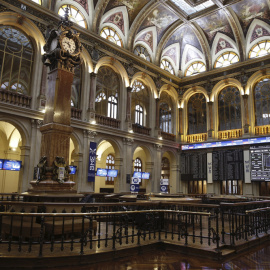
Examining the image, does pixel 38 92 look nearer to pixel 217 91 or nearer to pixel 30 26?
pixel 30 26

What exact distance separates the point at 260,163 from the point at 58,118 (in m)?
15.7

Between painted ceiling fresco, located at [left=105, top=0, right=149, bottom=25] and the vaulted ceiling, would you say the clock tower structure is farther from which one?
painted ceiling fresco, located at [left=105, top=0, right=149, bottom=25]

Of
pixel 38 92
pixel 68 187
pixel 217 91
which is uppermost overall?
pixel 217 91

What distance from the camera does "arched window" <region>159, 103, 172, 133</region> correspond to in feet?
76.0

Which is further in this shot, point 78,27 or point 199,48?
point 199,48

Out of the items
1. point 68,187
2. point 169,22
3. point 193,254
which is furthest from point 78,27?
point 193,254

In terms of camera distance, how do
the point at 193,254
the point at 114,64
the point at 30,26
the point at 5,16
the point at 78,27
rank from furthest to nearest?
the point at 114,64
the point at 78,27
the point at 30,26
the point at 5,16
the point at 193,254

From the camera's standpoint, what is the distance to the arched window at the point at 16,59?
13812mm

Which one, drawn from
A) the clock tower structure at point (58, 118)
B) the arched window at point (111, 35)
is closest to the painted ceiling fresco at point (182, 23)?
the arched window at point (111, 35)

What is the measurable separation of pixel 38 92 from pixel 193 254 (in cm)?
1157

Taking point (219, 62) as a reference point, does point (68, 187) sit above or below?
below

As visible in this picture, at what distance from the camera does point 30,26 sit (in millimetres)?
14375

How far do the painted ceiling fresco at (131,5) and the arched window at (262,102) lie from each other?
10045 millimetres

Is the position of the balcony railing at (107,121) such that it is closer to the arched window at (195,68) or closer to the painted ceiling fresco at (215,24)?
the arched window at (195,68)
